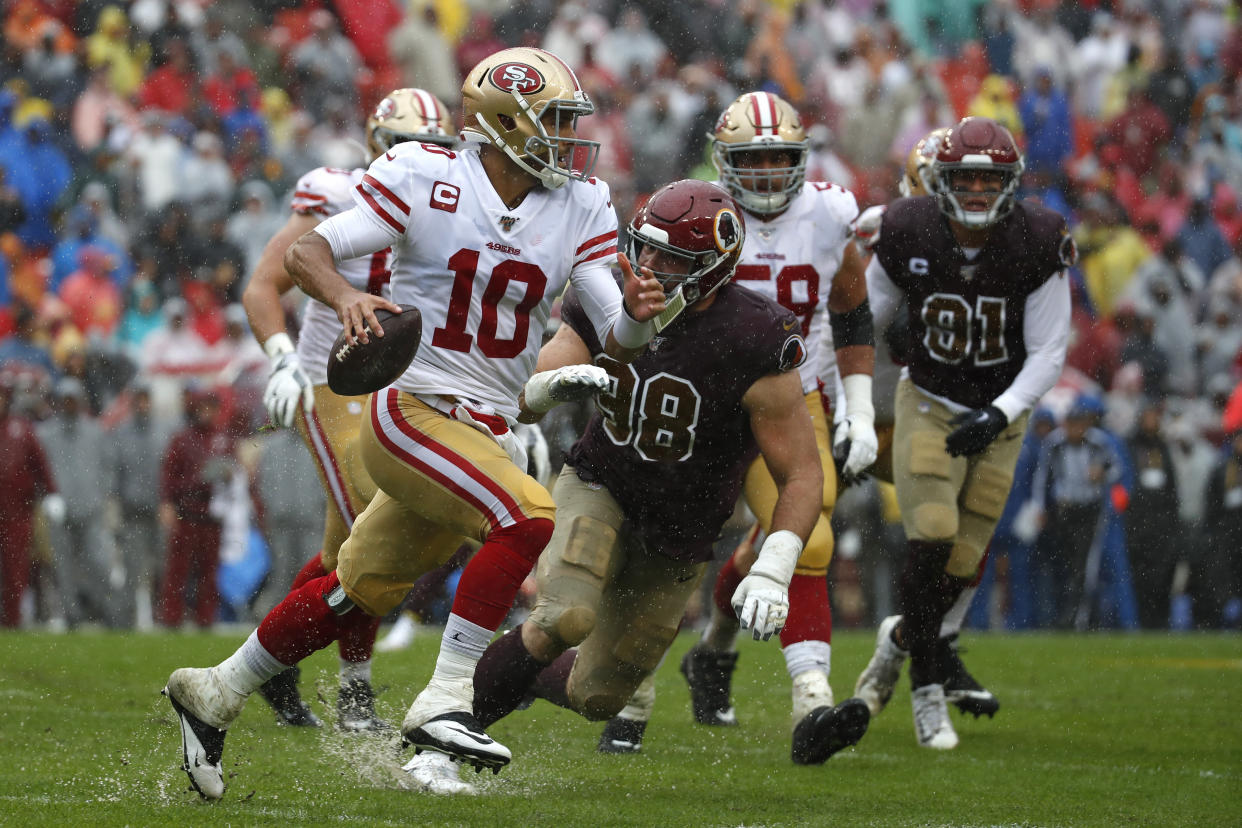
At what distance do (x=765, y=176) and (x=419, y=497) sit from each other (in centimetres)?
214

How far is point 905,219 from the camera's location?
6.12 metres

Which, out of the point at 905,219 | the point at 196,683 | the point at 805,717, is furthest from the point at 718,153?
the point at 196,683

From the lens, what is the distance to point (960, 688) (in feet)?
20.7

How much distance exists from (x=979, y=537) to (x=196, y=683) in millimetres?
2874

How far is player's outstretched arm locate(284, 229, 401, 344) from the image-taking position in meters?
3.97

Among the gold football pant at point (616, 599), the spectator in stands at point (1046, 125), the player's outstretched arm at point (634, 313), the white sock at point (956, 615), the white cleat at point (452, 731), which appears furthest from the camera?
the spectator in stands at point (1046, 125)

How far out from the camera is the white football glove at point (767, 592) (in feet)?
13.3

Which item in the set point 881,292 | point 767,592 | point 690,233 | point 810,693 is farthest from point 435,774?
point 881,292

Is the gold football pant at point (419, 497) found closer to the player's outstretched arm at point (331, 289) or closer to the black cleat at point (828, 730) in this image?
the player's outstretched arm at point (331, 289)

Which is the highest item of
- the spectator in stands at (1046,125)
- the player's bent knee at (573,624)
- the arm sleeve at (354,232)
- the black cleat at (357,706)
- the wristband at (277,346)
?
the spectator in stands at (1046,125)

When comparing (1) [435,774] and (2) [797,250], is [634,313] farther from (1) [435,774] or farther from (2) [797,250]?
(2) [797,250]

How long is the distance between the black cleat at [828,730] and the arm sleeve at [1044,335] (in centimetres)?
149

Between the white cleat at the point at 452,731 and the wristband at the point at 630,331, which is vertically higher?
the wristband at the point at 630,331

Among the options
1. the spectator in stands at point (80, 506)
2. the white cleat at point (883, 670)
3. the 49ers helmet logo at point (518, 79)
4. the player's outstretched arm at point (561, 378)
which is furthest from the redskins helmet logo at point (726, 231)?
the spectator in stands at point (80, 506)
